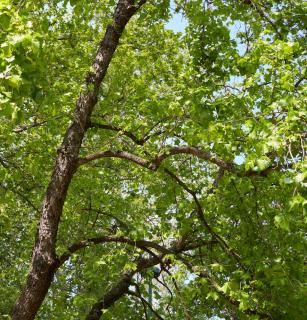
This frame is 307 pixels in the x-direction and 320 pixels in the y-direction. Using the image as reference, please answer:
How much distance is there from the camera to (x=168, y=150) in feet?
19.0

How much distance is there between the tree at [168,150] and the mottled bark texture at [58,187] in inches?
0.7

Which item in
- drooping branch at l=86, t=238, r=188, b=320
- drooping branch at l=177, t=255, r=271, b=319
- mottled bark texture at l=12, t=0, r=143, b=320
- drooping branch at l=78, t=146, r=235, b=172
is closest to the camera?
drooping branch at l=78, t=146, r=235, b=172

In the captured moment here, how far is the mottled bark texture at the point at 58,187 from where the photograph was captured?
5.80 meters

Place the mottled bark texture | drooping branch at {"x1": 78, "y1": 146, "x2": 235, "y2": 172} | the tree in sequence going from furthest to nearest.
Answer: the mottled bark texture
drooping branch at {"x1": 78, "y1": 146, "x2": 235, "y2": 172}
the tree

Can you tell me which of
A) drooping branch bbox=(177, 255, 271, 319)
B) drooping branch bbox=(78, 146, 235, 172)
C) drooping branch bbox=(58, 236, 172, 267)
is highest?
drooping branch bbox=(78, 146, 235, 172)

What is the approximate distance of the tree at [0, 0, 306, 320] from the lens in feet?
13.7

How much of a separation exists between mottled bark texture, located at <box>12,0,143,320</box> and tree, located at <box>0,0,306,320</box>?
0.02 m

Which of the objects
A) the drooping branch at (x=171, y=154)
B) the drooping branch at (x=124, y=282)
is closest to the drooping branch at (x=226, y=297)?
the drooping branch at (x=171, y=154)

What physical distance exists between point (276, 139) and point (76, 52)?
6.89 metres

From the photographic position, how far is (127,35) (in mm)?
10242

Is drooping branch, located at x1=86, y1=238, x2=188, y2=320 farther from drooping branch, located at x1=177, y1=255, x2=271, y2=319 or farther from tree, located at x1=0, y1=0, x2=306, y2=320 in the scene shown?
drooping branch, located at x1=177, y1=255, x2=271, y2=319

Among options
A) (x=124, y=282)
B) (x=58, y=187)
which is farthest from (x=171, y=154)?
(x=124, y=282)

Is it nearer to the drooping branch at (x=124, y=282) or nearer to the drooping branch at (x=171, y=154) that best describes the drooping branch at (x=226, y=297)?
the drooping branch at (x=171, y=154)

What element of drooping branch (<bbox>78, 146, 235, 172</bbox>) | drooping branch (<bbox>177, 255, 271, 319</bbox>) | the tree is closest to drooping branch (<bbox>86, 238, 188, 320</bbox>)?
the tree
